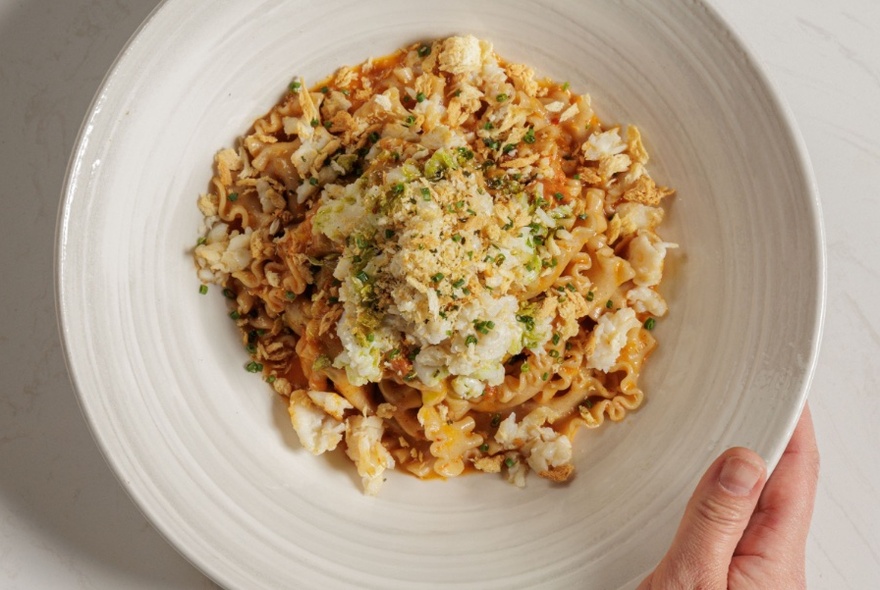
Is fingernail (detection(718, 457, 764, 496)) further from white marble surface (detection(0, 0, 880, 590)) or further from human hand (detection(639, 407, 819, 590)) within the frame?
white marble surface (detection(0, 0, 880, 590))

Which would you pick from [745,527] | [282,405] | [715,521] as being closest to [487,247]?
[282,405]

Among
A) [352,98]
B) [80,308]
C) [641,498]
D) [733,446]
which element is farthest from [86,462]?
[733,446]

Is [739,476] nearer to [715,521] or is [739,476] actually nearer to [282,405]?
[715,521]

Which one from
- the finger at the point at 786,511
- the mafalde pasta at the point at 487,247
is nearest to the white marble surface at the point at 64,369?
the finger at the point at 786,511

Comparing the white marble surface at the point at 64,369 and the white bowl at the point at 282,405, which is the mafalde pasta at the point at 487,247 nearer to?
the white bowl at the point at 282,405

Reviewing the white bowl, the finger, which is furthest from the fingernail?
the finger

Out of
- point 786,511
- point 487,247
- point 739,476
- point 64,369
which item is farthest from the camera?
point 64,369

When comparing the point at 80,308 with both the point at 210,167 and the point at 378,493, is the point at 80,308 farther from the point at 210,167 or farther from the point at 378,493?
the point at 378,493
